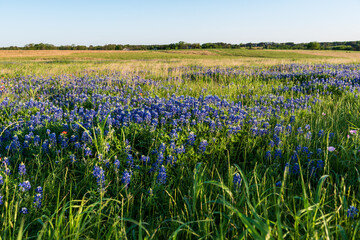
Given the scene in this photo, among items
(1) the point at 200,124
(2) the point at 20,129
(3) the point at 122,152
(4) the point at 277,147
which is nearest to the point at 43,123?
(2) the point at 20,129

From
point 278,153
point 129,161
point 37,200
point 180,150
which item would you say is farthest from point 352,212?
point 37,200

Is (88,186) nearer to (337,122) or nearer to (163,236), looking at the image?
(163,236)

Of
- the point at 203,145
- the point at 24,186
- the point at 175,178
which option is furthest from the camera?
the point at 203,145

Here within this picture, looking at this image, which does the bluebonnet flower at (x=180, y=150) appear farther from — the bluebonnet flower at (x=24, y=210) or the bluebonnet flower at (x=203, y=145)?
the bluebonnet flower at (x=24, y=210)

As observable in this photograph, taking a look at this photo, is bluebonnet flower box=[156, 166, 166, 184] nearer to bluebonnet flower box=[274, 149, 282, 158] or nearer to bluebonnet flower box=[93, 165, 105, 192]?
bluebonnet flower box=[93, 165, 105, 192]

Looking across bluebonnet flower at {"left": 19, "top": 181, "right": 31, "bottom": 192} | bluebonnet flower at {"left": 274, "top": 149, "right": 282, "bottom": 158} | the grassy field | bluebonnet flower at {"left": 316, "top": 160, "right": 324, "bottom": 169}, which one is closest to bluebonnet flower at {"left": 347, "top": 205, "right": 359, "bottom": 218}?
bluebonnet flower at {"left": 316, "top": 160, "right": 324, "bottom": 169}

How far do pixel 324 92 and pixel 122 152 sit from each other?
659 centimetres

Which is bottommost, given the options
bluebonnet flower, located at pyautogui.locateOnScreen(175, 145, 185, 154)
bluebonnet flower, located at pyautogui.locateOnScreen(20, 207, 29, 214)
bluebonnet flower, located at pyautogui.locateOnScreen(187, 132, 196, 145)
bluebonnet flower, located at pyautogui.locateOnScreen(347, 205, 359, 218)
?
bluebonnet flower, located at pyautogui.locateOnScreen(20, 207, 29, 214)

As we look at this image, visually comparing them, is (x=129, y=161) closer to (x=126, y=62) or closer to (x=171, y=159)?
(x=171, y=159)

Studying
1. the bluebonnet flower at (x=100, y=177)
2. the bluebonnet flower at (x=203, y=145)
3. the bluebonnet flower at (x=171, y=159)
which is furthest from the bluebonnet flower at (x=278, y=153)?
the bluebonnet flower at (x=100, y=177)

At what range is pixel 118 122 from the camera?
3.70 metres

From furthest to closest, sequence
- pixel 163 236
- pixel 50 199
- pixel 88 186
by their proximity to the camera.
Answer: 1. pixel 88 186
2. pixel 50 199
3. pixel 163 236

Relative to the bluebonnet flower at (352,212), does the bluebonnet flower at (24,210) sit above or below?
below

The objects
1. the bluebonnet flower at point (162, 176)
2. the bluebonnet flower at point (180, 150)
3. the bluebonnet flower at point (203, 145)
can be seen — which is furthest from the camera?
the bluebonnet flower at point (203, 145)
